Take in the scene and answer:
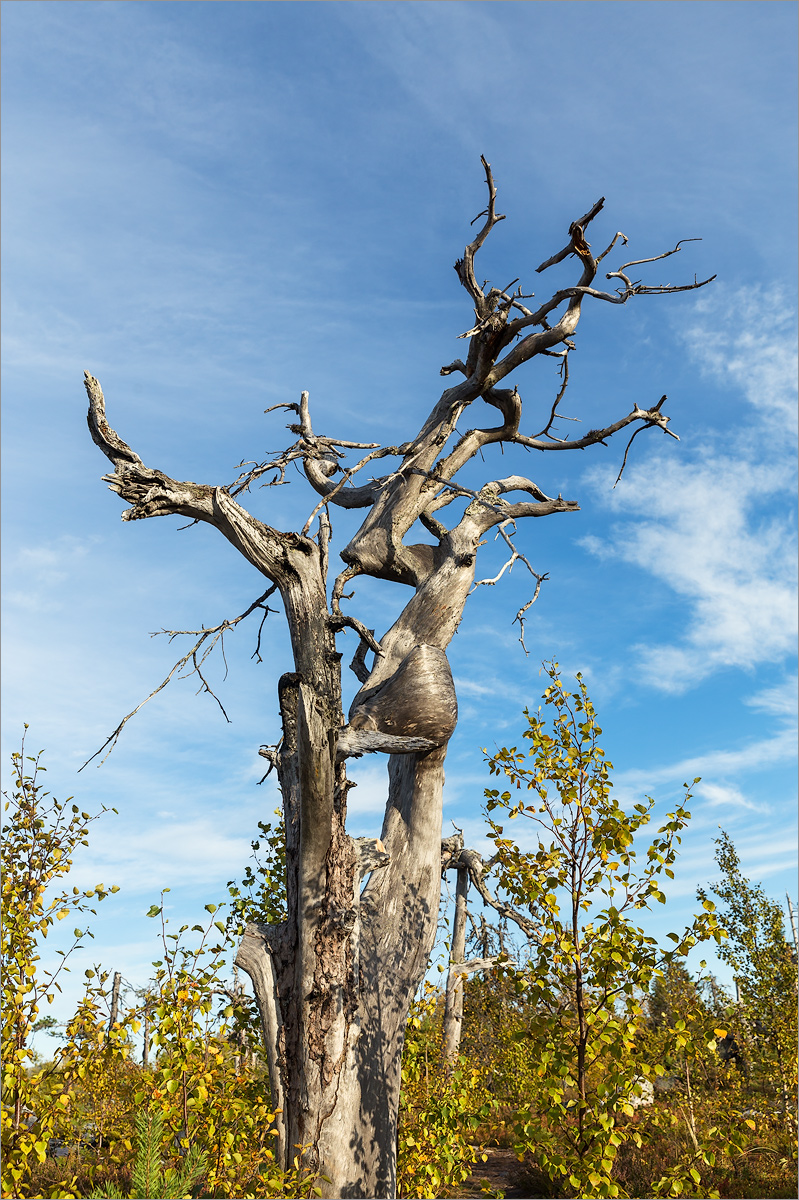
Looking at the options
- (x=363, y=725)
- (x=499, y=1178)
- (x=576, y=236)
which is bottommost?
(x=499, y=1178)

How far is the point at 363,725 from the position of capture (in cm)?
633

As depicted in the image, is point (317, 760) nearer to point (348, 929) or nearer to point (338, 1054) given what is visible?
point (348, 929)

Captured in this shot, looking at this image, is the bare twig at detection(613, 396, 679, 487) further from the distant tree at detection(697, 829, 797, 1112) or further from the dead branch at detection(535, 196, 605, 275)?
the distant tree at detection(697, 829, 797, 1112)

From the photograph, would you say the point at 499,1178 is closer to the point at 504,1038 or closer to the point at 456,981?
the point at 456,981

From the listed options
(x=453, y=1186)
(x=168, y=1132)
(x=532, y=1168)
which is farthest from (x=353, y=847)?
(x=532, y=1168)

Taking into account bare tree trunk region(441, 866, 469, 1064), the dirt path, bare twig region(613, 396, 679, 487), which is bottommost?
the dirt path

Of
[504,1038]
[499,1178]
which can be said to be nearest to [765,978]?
[499,1178]

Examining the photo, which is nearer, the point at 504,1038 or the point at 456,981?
the point at 504,1038

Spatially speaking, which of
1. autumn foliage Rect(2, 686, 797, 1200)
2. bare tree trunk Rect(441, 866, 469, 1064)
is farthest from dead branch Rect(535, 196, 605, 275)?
bare tree trunk Rect(441, 866, 469, 1064)

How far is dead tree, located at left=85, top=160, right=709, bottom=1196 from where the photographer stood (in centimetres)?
A: 553

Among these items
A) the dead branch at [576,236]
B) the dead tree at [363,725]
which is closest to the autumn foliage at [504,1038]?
the dead tree at [363,725]

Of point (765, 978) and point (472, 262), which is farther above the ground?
point (472, 262)

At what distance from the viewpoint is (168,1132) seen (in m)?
5.39

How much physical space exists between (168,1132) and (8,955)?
5.53 ft
